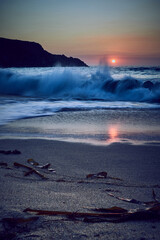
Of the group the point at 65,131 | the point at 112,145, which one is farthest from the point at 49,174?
the point at 65,131

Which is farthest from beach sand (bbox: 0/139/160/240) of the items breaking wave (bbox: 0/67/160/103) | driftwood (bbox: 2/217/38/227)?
breaking wave (bbox: 0/67/160/103)

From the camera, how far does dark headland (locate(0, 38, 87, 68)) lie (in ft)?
279

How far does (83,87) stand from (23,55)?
83.8 m

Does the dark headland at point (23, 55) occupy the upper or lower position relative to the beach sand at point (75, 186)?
upper

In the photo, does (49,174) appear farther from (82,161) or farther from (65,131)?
(65,131)

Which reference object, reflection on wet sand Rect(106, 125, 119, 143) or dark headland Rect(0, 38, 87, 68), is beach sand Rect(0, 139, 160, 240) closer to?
reflection on wet sand Rect(106, 125, 119, 143)

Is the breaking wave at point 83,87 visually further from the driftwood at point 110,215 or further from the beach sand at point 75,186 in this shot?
the driftwood at point 110,215

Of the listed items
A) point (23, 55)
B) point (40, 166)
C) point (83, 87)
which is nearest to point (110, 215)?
point (40, 166)

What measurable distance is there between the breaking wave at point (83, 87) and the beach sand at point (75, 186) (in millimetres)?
8314

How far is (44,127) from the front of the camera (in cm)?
507

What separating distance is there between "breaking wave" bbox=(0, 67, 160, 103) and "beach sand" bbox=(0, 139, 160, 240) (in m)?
8.31

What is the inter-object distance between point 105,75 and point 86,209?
14193 millimetres

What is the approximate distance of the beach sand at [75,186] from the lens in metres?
1.24

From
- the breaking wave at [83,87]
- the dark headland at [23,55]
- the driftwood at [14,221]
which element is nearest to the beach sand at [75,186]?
the driftwood at [14,221]
